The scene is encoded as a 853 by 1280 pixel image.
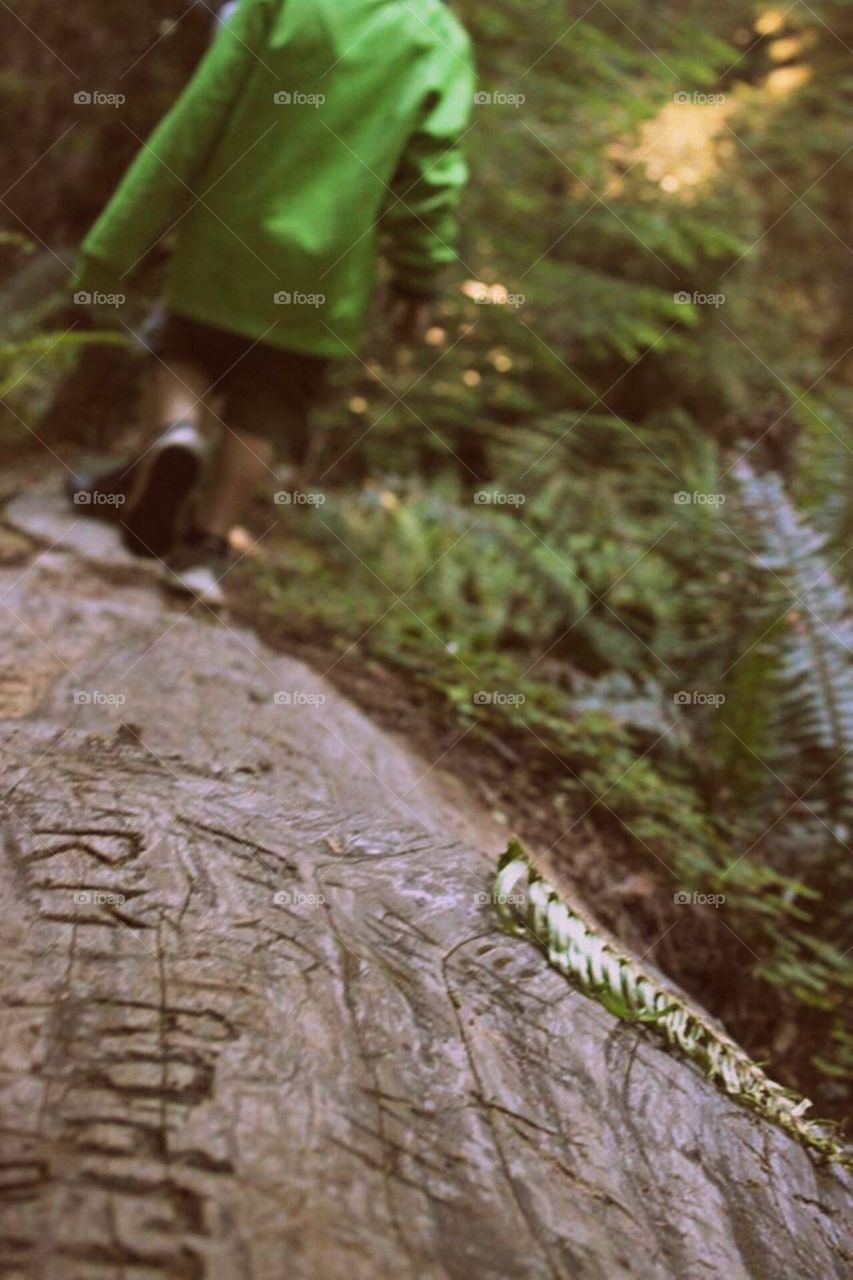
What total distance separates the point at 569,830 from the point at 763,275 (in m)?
7.52

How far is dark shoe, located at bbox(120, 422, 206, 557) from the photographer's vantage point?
3424 mm

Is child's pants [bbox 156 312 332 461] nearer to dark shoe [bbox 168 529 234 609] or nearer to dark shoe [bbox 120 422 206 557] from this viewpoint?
dark shoe [bbox 120 422 206 557]

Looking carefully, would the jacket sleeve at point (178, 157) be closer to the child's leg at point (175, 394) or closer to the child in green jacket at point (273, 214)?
the child in green jacket at point (273, 214)

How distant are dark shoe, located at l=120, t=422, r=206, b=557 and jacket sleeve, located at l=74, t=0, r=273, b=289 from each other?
581 mm

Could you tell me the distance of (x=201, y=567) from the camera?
3723mm

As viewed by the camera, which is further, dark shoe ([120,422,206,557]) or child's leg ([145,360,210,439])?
child's leg ([145,360,210,439])

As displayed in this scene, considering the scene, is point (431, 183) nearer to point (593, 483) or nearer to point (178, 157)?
point (178, 157)

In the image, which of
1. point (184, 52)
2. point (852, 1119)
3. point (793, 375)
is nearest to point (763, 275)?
point (793, 375)

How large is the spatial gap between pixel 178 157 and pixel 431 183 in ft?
2.76

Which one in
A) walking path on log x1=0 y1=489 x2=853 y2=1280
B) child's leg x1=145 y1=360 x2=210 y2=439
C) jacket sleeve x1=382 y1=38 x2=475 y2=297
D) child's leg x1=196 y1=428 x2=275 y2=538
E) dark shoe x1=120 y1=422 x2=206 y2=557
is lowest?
walking path on log x1=0 y1=489 x2=853 y2=1280

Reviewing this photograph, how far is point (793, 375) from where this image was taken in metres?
8.26

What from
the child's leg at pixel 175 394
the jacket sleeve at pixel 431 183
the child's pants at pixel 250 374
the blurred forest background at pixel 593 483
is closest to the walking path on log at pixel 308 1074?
the blurred forest background at pixel 593 483

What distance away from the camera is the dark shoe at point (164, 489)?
11.2 feet

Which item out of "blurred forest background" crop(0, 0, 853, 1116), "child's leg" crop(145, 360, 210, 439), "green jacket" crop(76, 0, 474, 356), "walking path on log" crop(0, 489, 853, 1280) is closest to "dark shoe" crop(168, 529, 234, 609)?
"blurred forest background" crop(0, 0, 853, 1116)
